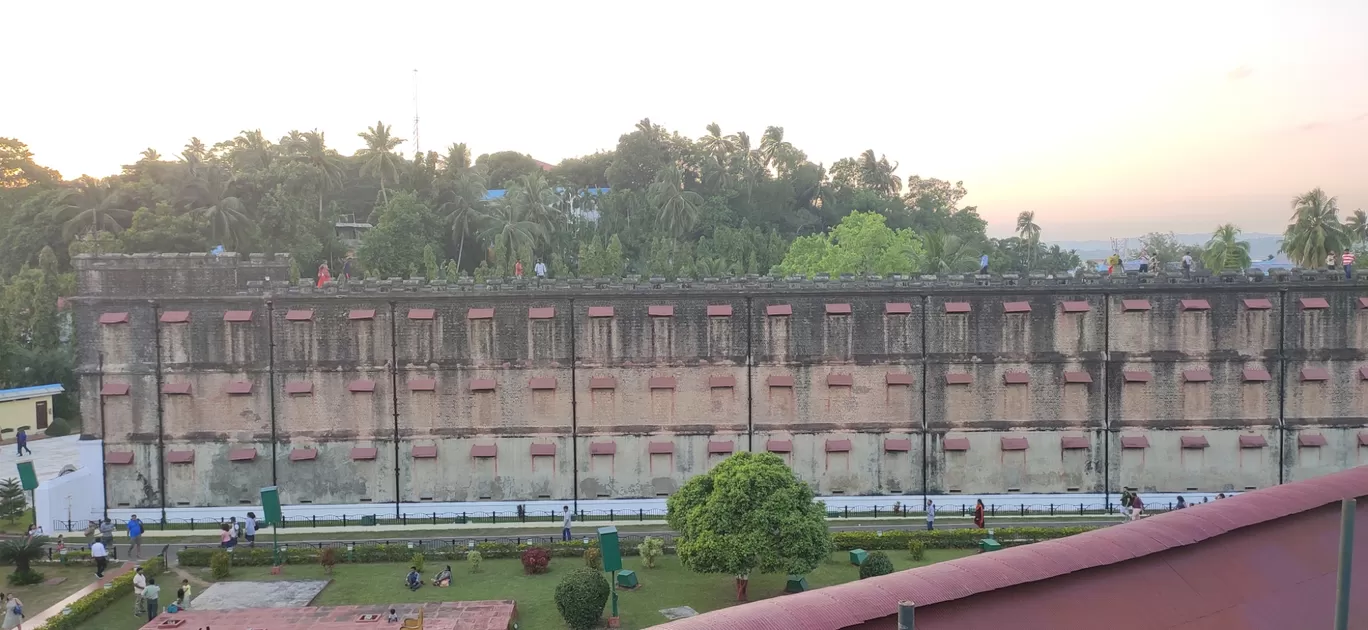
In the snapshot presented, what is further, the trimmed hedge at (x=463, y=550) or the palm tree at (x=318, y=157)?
the palm tree at (x=318, y=157)

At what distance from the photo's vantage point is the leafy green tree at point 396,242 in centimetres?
6488

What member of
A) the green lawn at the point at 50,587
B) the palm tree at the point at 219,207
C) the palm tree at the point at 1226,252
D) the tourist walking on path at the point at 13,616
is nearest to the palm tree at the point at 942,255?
the palm tree at the point at 1226,252

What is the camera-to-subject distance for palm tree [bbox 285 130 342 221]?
239 feet

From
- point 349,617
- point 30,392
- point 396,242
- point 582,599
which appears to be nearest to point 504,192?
point 396,242

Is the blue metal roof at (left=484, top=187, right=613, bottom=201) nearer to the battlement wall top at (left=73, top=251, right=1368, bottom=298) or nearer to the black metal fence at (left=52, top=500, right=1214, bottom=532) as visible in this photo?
the battlement wall top at (left=73, top=251, right=1368, bottom=298)

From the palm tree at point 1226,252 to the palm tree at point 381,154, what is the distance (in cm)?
5829

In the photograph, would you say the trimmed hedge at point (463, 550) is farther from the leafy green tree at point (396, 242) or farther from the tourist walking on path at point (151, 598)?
the leafy green tree at point (396, 242)

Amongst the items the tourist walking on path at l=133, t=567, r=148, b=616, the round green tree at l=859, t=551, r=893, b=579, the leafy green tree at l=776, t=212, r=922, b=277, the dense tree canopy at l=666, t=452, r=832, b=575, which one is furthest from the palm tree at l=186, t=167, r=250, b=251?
the round green tree at l=859, t=551, r=893, b=579

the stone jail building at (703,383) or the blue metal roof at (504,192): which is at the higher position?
the blue metal roof at (504,192)

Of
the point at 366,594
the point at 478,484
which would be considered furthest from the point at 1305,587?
the point at 478,484

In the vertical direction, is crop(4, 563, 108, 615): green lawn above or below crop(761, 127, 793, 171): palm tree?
below

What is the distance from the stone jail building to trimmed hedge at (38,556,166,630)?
7.58m

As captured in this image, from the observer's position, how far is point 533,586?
98.7 ft

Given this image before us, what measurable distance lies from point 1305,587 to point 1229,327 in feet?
101
